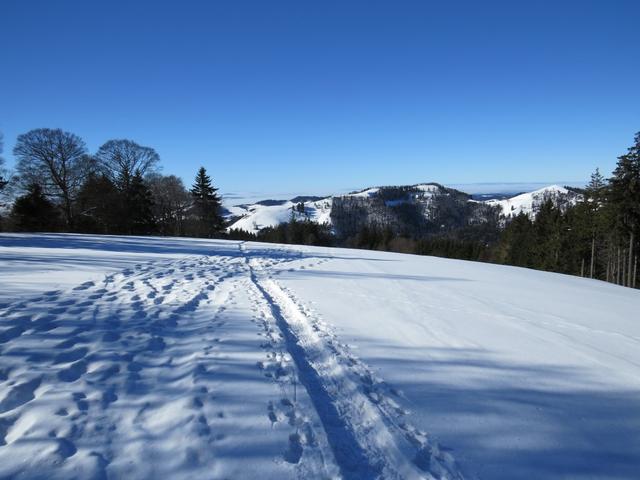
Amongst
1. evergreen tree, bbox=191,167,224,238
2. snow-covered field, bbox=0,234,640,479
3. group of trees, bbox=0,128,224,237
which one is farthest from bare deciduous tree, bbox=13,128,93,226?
snow-covered field, bbox=0,234,640,479

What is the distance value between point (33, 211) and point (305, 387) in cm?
3118

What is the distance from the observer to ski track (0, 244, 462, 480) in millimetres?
2439

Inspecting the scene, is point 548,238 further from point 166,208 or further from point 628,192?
point 166,208

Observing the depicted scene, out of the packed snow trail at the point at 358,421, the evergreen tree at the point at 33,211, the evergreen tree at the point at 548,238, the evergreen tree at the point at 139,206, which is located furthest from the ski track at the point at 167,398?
the evergreen tree at the point at 548,238

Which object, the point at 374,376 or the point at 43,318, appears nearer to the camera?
the point at 374,376

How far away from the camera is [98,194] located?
2778cm

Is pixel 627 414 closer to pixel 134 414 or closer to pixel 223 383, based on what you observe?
pixel 223 383

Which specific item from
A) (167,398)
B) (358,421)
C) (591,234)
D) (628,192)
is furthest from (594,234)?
(167,398)

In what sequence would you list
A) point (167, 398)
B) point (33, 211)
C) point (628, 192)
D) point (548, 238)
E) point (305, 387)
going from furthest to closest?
point (548, 238) → point (33, 211) → point (628, 192) → point (305, 387) → point (167, 398)

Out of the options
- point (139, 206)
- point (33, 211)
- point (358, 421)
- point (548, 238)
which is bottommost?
point (358, 421)

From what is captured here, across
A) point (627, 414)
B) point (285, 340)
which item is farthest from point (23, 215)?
point (627, 414)

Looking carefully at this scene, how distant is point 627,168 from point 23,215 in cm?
4632

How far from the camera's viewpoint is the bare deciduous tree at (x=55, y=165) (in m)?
23.8

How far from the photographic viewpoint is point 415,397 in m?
3.45
